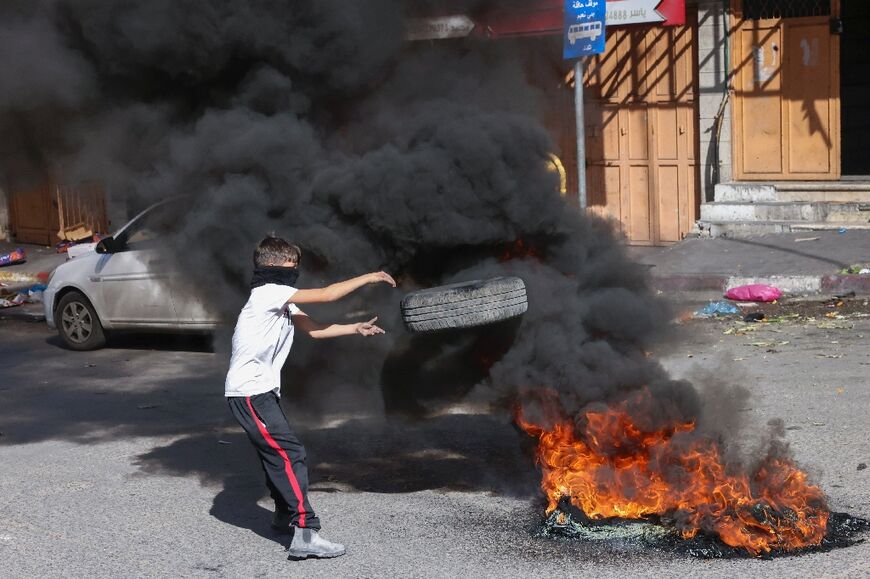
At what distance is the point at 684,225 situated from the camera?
55.0ft

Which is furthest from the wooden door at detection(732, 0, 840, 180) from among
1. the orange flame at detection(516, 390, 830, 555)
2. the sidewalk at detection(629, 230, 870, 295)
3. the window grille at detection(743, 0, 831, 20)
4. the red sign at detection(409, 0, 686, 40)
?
the orange flame at detection(516, 390, 830, 555)

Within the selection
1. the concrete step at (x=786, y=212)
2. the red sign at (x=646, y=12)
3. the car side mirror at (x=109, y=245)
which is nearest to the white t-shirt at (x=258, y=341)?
the car side mirror at (x=109, y=245)

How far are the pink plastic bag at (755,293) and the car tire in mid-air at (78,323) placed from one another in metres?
7.16

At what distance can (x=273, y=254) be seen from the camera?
18.1 ft

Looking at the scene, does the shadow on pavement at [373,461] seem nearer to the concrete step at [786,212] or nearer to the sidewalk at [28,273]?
the sidewalk at [28,273]

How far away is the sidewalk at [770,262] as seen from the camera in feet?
42.5

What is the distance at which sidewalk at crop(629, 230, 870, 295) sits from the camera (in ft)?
42.5

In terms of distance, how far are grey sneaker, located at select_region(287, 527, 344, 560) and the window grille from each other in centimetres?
1295

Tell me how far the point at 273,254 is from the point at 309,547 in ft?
4.72

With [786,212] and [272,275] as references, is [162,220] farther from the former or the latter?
[786,212]

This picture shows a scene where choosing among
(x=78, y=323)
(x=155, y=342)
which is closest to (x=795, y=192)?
(x=155, y=342)

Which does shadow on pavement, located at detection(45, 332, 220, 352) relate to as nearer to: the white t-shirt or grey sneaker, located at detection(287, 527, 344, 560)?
the white t-shirt

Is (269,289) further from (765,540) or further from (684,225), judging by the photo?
(684,225)

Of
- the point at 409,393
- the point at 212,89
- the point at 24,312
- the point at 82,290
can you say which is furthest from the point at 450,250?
the point at 24,312
